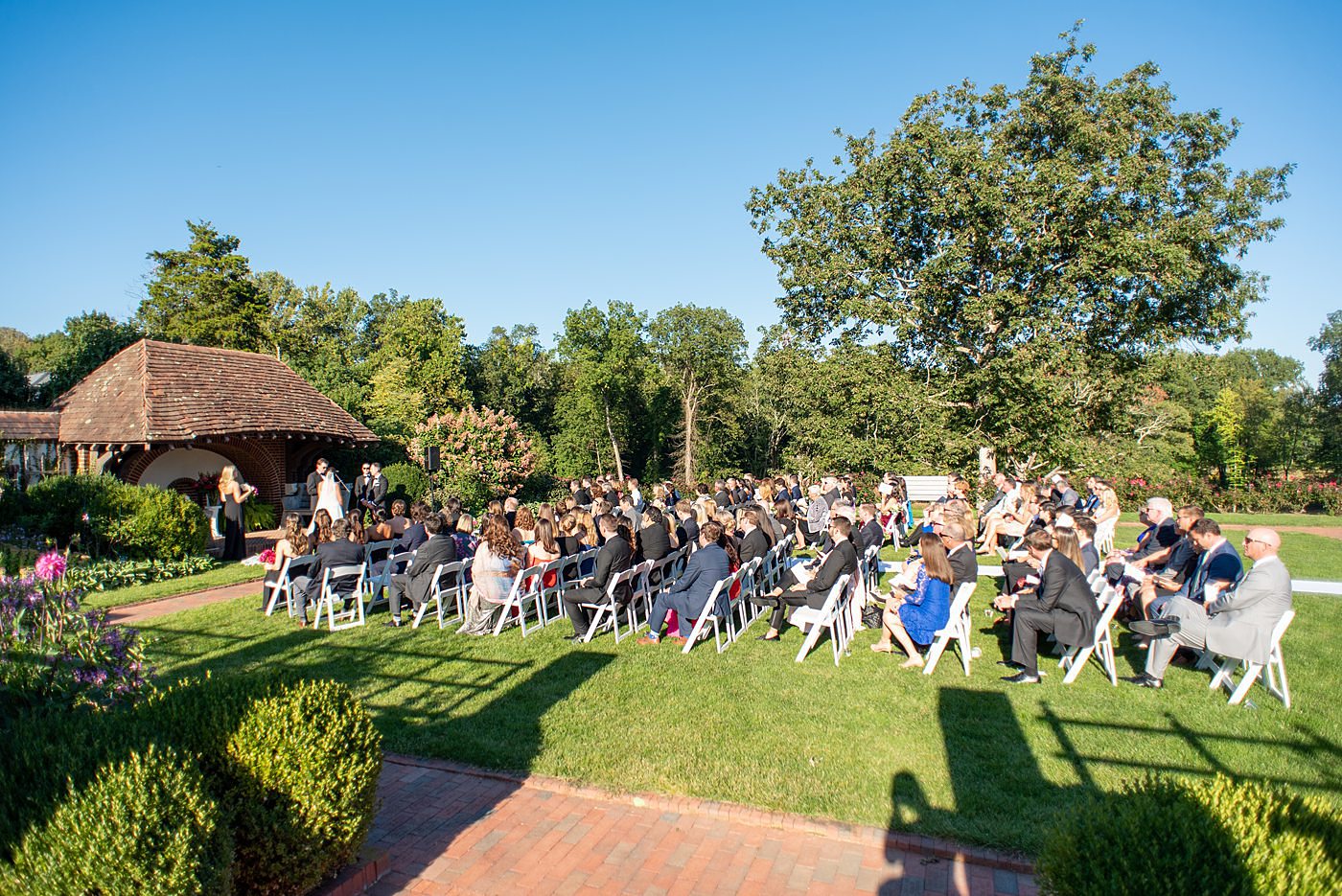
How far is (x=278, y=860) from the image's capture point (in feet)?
11.4

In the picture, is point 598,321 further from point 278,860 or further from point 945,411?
point 278,860

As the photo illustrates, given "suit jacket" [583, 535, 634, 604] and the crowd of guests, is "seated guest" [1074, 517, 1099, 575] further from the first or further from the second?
"suit jacket" [583, 535, 634, 604]

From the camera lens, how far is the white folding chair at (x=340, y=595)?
910cm

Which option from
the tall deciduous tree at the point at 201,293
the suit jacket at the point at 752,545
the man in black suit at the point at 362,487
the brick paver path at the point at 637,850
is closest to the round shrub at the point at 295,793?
the brick paver path at the point at 637,850

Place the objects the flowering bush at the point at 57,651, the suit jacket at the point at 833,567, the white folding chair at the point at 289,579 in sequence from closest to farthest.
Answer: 1. the flowering bush at the point at 57,651
2. the suit jacket at the point at 833,567
3. the white folding chair at the point at 289,579

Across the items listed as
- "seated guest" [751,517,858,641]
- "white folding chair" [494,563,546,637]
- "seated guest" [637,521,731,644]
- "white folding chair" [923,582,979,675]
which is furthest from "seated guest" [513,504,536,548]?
"white folding chair" [923,582,979,675]

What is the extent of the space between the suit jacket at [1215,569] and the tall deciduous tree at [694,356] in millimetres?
34710

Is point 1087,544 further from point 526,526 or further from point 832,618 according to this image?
point 526,526

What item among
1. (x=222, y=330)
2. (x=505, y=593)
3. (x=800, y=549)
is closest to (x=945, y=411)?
(x=800, y=549)

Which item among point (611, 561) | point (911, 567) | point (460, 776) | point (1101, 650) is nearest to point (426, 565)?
point (611, 561)

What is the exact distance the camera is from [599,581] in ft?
27.7

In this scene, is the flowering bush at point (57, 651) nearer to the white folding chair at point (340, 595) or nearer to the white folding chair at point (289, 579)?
the white folding chair at point (340, 595)

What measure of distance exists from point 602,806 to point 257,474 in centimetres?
1847

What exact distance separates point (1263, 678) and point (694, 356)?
121 ft
